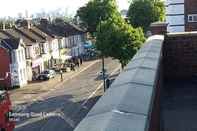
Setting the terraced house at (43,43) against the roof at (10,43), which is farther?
the terraced house at (43,43)

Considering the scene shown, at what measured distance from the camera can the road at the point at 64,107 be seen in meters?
36.5

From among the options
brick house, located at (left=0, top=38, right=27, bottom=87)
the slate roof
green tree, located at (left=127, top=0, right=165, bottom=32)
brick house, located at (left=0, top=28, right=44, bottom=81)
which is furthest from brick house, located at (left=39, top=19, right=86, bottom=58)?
brick house, located at (left=0, top=38, right=27, bottom=87)

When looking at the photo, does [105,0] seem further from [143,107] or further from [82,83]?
[143,107]

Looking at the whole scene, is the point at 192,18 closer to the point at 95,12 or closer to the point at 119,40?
the point at 119,40

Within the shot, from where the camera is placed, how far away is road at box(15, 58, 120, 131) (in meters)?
36.5

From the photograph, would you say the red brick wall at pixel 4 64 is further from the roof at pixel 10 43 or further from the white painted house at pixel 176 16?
the white painted house at pixel 176 16

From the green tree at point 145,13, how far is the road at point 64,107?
15.8 meters

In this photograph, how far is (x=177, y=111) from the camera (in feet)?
27.0

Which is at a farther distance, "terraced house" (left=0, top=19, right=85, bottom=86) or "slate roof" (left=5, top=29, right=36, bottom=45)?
"slate roof" (left=5, top=29, right=36, bottom=45)

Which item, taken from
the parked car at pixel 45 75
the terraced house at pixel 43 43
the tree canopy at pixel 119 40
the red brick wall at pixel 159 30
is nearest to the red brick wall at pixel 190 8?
the red brick wall at pixel 159 30

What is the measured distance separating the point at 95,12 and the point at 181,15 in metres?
61.2

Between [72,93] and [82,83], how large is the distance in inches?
267

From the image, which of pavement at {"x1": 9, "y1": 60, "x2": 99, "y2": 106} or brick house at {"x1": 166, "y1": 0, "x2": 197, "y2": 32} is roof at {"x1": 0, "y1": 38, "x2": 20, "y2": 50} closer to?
pavement at {"x1": 9, "y1": 60, "x2": 99, "y2": 106}

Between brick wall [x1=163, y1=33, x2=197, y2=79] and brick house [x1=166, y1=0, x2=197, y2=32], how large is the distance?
24.0 feet
